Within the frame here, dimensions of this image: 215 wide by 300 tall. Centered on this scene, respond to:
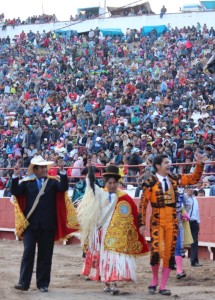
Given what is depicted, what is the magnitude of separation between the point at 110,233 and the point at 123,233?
7.0 inches

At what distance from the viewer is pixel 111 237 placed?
1217 centimetres

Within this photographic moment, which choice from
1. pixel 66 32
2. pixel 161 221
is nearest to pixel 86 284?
pixel 161 221

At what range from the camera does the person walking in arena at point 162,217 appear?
1166 centimetres

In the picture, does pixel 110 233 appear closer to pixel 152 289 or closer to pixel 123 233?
pixel 123 233

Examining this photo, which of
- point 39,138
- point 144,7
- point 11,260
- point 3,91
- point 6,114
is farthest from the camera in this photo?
point 144,7

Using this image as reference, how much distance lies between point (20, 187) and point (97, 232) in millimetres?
1311

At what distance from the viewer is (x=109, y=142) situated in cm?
2659

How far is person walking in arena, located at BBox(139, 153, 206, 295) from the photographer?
459 inches

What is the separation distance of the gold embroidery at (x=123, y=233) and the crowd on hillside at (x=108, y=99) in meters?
6.50

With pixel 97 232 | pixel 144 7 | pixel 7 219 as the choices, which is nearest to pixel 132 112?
pixel 7 219

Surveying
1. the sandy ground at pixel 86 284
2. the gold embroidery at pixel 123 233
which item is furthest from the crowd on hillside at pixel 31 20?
the gold embroidery at pixel 123 233

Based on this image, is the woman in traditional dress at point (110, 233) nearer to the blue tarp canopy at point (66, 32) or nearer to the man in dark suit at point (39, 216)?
the man in dark suit at point (39, 216)

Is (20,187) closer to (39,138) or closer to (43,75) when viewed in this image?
(39,138)

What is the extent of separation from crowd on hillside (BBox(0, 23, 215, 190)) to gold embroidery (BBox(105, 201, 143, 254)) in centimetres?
650
